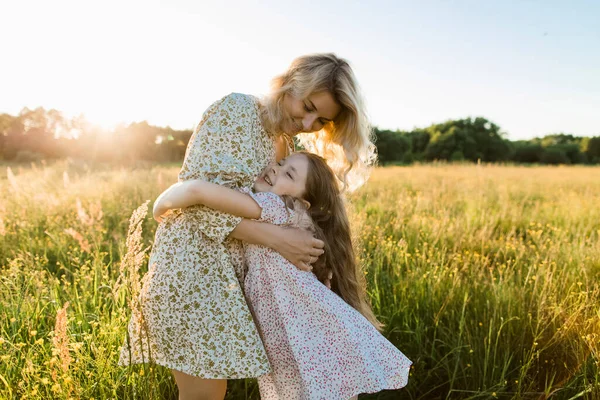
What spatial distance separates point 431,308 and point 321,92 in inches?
68.8

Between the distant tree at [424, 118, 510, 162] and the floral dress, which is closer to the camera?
the floral dress

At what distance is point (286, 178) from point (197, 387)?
0.95 metres

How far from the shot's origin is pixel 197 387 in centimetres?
187

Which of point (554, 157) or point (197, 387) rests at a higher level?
point (554, 157)

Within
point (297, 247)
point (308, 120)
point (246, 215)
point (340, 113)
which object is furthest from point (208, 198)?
point (340, 113)

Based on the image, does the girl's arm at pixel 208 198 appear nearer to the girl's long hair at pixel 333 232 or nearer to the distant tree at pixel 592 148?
the girl's long hair at pixel 333 232

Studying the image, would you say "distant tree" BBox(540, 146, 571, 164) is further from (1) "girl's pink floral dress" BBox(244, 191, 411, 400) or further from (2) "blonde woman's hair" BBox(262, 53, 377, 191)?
(1) "girl's pink floral dress" BBox(244, 191, 411, 400)

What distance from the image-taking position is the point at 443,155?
156 feet

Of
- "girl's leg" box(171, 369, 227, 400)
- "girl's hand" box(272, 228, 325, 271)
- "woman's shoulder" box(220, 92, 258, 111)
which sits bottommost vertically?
"girl's leg" box(171, 369, 227, 400)

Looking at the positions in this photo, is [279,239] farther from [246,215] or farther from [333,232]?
[333,232]

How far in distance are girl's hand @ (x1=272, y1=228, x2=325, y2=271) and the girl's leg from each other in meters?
0.59

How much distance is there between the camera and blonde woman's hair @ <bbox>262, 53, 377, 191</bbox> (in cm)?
215

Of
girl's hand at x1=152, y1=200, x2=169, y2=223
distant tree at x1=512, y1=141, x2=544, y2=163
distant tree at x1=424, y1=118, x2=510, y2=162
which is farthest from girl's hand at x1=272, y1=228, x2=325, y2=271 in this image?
distant tree at x1=512, y1=141, x2=544, y2=163

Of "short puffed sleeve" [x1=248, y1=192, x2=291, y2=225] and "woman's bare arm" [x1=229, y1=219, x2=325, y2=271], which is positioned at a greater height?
"short puffed sleeve" [x1=248, y1=192, x2=291, y2=225]
